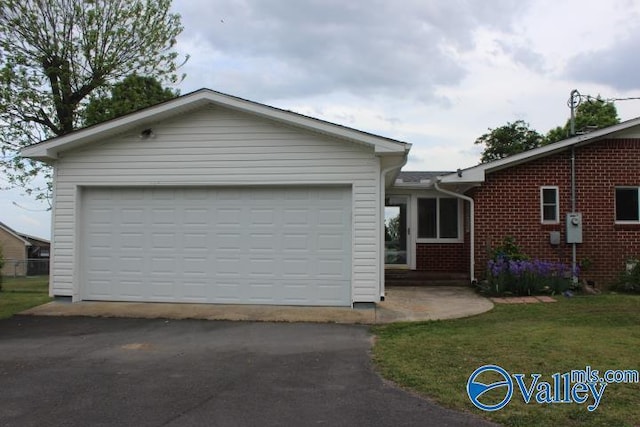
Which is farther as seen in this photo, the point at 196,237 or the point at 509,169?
the point at 509,169

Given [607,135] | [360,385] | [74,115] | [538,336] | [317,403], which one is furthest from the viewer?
[74,115]

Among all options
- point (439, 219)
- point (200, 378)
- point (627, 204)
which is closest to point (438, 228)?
point (439, 219)

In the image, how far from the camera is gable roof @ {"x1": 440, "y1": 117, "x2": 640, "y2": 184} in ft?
41.8

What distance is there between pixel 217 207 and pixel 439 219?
699 centimetres

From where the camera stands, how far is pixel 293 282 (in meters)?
10.5

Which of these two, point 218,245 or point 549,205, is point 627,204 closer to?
point 549,205

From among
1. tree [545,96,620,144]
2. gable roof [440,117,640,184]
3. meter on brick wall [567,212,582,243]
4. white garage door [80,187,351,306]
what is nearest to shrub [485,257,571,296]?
meter on brick wall [567,212,582,243]

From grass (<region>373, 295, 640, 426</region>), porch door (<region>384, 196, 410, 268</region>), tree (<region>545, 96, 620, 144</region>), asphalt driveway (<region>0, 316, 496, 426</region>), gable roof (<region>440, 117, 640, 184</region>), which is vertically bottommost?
asphalt driveway (<region>0, 316, 496, 426</region>)

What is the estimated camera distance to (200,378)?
19.1 feet

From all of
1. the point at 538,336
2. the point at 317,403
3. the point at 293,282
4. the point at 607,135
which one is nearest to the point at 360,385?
the point at 317,403

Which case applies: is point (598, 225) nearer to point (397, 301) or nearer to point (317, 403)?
point (397, 301)

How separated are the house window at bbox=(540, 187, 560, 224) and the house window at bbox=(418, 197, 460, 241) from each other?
249 centimetres

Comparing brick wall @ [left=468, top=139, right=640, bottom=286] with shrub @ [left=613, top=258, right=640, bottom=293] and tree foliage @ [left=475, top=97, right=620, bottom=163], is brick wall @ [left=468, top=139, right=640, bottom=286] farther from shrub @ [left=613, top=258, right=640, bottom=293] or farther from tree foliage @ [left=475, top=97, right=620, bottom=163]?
tree foliage @ [left=475, top=97, right=620, bottom=163]

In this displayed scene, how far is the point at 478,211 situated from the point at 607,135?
3435 millimetres
